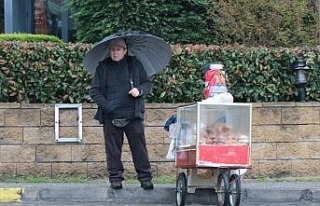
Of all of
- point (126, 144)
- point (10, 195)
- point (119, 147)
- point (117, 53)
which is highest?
point (117, 53)

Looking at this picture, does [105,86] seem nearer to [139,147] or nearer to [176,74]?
[139,147]

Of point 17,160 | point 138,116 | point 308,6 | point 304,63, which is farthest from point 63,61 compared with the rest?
point 308,6

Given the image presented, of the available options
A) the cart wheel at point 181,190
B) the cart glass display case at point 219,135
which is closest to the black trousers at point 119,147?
the cart wheel at point 181,190

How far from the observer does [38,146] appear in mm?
11469

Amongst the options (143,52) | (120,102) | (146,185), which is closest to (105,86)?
(120,102)

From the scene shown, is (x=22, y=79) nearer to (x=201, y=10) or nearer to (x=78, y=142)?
(x=78, y=142)

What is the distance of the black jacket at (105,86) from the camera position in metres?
9.60

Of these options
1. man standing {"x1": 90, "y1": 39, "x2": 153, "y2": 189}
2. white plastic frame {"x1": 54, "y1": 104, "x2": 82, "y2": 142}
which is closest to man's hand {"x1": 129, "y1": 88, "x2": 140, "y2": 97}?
man standing {"x1": 90, "y1": 39, "x2": 153, "y2": 189}

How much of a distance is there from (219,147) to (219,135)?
0.52 ft

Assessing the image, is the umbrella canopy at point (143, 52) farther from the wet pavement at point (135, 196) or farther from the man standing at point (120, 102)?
the wet pavement at point (135, 196)

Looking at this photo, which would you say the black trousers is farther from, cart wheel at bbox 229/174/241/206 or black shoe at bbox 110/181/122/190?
cart wheel at bbox 229/174/241/206

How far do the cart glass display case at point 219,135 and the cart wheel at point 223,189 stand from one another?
17 centimetres

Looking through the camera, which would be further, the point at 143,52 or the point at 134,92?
the point at 143,52

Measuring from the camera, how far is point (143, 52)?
33.0ft
